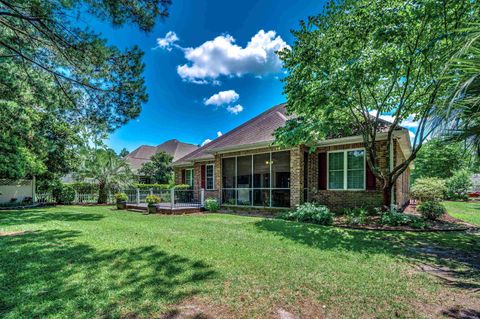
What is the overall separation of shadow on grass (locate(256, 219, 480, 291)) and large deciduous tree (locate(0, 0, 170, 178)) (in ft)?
20.5


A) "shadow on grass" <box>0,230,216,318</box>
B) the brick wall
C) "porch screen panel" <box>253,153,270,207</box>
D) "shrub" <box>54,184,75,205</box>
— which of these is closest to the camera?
"shadow on grass" <box>0,230,216,318</box>

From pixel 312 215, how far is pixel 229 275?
624 centimetres

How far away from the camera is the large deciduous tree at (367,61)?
704 cm

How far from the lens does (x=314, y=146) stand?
10680mm

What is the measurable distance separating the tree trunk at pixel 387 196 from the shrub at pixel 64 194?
20050 mm

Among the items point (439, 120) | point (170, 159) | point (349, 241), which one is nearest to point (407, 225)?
point (349, 241)

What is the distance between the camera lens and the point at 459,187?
25.7m

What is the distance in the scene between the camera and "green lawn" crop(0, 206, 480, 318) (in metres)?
2.97

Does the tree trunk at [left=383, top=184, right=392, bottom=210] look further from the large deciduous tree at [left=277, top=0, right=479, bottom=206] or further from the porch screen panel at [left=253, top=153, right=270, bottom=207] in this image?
the porch screen panel at [left=253, top=153, right=270, bottom=207]

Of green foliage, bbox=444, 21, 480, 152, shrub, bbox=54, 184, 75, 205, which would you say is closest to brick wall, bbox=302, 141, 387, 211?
green foliage, bbox=444, 21, 480, 152

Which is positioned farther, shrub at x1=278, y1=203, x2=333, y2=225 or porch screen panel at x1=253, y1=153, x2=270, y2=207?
porch screen panel at x1=253, y1=153, x2=270, y2=207

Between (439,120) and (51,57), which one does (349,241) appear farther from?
(51,57)

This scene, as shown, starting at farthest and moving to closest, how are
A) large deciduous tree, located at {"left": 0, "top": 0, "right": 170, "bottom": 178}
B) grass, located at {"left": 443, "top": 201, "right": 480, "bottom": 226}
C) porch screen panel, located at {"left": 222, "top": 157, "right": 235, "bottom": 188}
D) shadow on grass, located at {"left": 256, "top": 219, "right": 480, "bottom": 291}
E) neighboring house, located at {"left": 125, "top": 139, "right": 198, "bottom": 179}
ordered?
neighboring house, located at {"left": 125, "top": 139, "right": 198, "bottom": 179}
porch screen panel, located at {"left": 222, "top": 157, "right": 235, "bottom": 188}
grass, located at {"left": 443, "top": 201, "right": 480, "bottom": 226}
large deciduous tree, located at {"left": 0, "top": 0, "right": 170, "bottom": 178}
shadow on grass, located at {"left": 256, "top": 219, "right": 480, "bottom": 291}

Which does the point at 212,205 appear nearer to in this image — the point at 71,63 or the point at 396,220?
the point at 396,220
